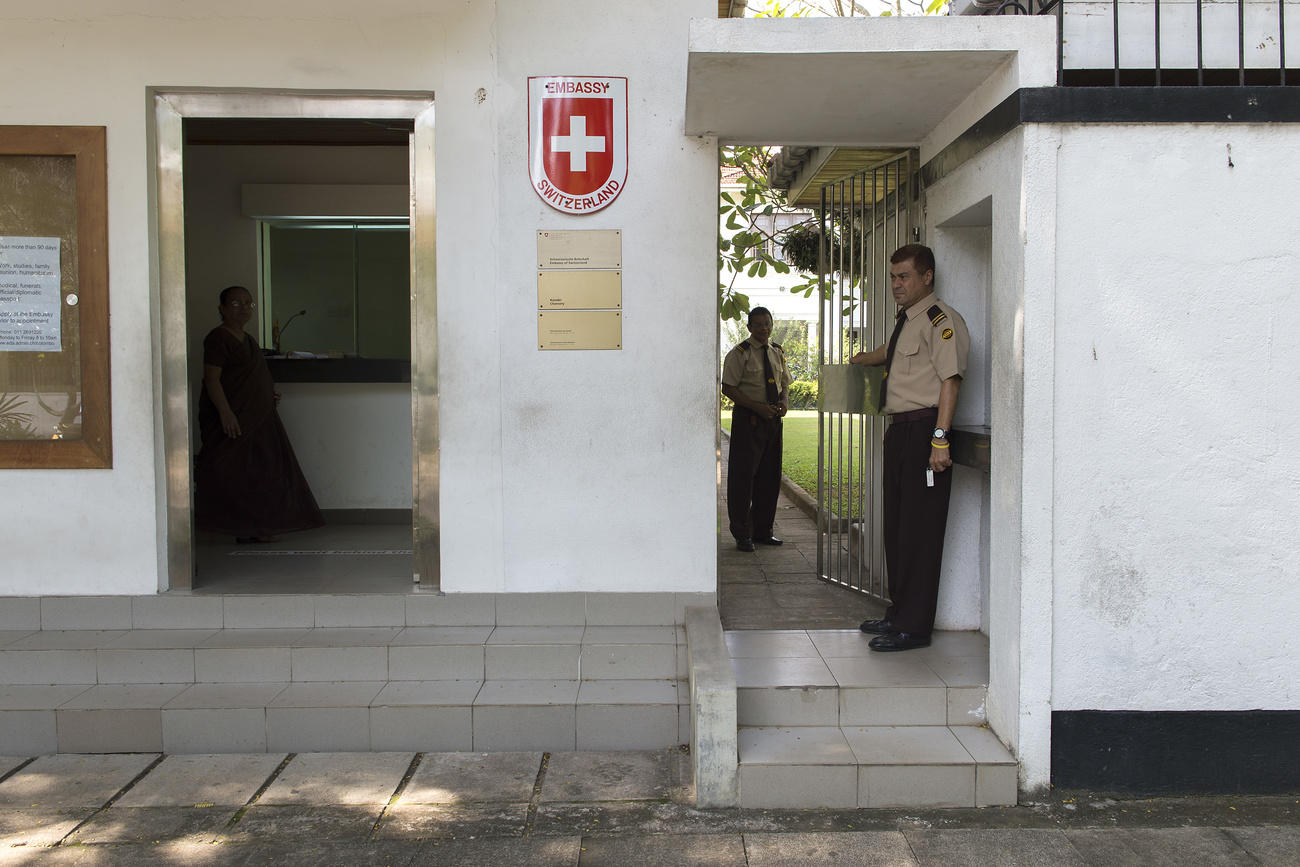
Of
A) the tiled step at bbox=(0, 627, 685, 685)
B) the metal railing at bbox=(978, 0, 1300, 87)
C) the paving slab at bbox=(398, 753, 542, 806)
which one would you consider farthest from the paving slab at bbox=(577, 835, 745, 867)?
the metal railing at bbox=(978, 0, 1300, 87)

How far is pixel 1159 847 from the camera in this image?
11.3ft

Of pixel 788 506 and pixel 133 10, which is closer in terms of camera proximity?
pixel 133 10

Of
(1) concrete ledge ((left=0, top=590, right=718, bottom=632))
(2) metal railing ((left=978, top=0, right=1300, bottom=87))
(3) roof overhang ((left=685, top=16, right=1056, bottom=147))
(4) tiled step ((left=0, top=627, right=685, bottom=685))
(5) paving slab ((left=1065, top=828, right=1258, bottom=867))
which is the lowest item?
(5) paving slab ((left=1065, top=828, right=1258, bottom=867))

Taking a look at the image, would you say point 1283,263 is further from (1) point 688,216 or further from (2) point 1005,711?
(1) point 688,216

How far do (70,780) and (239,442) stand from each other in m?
2.86

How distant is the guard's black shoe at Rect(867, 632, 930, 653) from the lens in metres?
4.62

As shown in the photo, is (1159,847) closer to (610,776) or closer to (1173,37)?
(610,776)

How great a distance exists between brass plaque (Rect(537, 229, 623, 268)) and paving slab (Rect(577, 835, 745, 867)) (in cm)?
261

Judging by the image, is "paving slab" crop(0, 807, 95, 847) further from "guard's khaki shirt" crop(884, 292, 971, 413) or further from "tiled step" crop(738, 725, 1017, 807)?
"guard's khaki shirt" crop(884, 292, 971, 413)

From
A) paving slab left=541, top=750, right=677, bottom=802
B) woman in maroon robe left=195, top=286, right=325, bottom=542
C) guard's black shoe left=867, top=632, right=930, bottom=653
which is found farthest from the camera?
woman in maroon robe left=195, top=286, right=325, bottom=542

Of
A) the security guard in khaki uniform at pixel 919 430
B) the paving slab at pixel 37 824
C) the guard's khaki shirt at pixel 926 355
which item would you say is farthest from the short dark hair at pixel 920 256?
the paving slab at pixel 37 824

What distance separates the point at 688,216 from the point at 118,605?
331 cm

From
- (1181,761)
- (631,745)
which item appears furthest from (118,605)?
(1181,761)

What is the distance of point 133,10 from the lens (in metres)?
4.70
